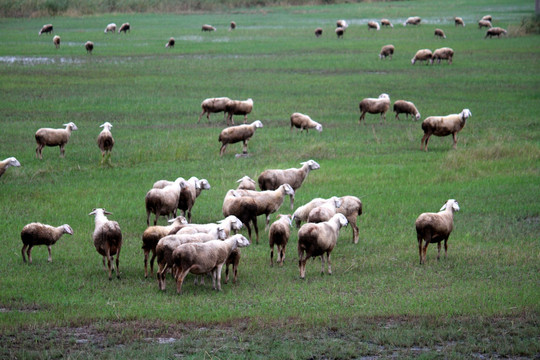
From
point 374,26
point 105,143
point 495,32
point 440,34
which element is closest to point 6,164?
point 105,143

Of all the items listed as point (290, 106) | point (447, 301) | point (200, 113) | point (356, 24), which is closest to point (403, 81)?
point (290, 106)

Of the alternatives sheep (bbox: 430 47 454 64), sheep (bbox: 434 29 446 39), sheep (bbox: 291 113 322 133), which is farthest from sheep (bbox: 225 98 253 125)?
sheep (bbox: 434 29 446 39)

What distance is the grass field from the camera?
1055 centimetres

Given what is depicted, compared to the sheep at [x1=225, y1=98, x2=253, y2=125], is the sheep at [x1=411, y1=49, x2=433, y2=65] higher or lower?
the sheep at [x1=411, y1=49, x2=433, y2=65]

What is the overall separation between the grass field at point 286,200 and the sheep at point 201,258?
34 cm

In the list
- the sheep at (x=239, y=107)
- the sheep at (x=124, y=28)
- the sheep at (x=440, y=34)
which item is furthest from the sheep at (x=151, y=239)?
the sheep at (x=124, y=28)

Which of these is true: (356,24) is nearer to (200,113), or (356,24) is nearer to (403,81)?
(403,81)

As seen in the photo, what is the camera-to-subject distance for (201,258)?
39.1 feet

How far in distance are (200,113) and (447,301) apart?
65.3ft

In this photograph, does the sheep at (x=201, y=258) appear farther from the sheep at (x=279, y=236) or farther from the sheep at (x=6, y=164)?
the sheep at (x=6, y=164)

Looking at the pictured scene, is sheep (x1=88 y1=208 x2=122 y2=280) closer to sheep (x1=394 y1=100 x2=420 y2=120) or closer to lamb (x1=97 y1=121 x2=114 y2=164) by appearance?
lamb (x1=97 y1=121 x2=114 y2=164)

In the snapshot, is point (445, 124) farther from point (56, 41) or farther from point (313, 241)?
point (56, 41)

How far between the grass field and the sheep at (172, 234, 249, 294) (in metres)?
0.34

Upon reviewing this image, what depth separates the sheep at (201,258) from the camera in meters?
11.8
